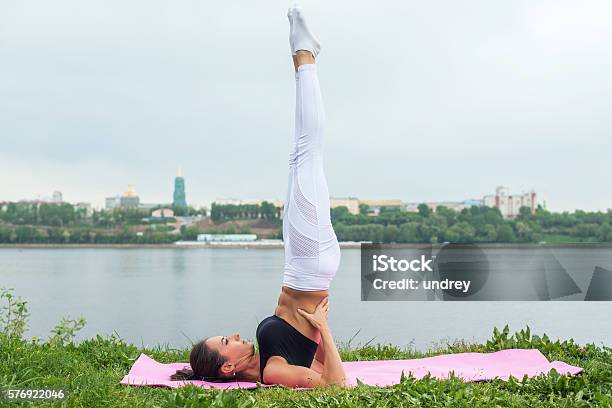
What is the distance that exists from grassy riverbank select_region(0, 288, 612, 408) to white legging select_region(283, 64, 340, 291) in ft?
2.36

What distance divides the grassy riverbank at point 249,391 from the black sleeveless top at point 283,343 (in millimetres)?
277

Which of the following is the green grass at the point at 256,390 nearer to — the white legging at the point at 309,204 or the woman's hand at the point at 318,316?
the woman's hand at the point at 318,316

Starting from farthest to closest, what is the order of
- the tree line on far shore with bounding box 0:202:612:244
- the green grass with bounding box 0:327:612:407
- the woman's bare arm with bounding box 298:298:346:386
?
1. the tree line on far shore with bounding box 0:202:612:244
2. the woman's bare arm with bounding box 298:298:346:386
3. the green grass with bounding box 0:327:612:407

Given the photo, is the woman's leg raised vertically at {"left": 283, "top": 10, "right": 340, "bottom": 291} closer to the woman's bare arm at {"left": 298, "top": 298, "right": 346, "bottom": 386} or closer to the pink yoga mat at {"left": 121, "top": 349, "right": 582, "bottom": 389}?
the woman's bare arm at {"left": 298, "top": 298, "right": 346, "bottom": 386}

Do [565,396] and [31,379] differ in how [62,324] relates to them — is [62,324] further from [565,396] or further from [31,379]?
[565,396]

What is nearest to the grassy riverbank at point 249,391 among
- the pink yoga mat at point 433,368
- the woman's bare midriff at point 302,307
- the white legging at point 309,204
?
the pink yoga mat at point 433,368

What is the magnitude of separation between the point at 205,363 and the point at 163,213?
141 ft

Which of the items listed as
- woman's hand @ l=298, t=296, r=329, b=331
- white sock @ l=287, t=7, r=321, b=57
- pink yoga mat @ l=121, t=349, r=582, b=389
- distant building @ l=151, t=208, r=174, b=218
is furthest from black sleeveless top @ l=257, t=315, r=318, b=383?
distant building @ l=151, t=208, r=174, b=218

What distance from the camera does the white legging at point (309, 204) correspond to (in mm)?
4531

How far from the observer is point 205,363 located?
14.8 feet

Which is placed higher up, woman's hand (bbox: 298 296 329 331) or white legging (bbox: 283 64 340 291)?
white legging (bbox: 283 64 340 291)

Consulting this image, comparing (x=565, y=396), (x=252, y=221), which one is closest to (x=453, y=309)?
(x=565, y=396)

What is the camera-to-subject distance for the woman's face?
4.52 m

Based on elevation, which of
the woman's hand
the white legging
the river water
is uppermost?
the white legging
